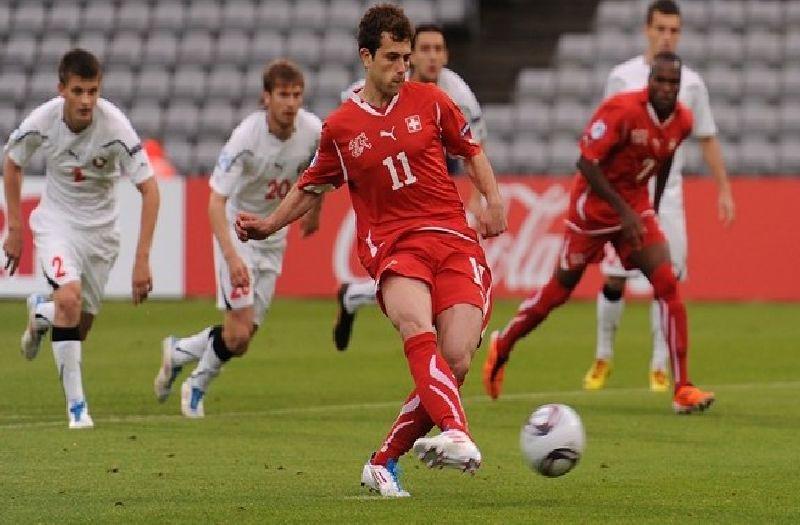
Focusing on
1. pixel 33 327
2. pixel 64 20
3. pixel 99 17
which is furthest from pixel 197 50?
pixel 33 327

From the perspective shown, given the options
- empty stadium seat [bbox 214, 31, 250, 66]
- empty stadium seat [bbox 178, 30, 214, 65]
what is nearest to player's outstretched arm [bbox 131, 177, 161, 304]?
empty stadium seat [bbox 214, 31, 250, 66]

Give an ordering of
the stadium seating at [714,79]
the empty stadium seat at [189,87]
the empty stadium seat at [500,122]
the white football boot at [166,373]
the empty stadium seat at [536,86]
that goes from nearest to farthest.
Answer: the white football boot at [166,373]
the stadium seating at [714,79]
the empty stadium seat at [500,122]
the empty stadium seat at [536,86]
the empty stadium seat at [189,87]

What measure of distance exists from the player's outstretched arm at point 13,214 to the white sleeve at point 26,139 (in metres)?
0.05

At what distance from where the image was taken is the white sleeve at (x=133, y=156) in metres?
10.2

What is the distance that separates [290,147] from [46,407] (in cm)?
211

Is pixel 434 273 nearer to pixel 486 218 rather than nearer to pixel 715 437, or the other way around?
pixel 486 218

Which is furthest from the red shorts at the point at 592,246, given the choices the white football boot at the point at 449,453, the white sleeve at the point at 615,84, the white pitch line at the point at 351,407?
the white football boot at the point at 449,453

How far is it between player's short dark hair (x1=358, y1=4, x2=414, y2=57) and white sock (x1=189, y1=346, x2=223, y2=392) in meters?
3.92

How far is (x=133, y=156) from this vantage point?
1024 centimetres

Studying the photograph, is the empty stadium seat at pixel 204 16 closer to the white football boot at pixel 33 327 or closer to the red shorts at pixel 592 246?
the white football boot at pixel 33 327

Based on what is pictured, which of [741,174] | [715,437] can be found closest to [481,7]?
[741,174]

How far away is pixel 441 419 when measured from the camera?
6.72m

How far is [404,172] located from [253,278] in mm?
4025

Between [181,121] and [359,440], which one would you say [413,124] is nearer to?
[359,440]
